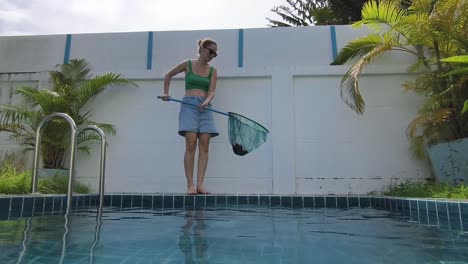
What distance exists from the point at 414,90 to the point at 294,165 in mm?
1959

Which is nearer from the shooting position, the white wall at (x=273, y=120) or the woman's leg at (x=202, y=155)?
the woman's leg at (x=202, y=155)

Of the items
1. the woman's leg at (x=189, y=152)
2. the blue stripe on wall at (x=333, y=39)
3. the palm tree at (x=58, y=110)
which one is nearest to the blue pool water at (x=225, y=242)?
the woman's leg at (x=189, y=152)

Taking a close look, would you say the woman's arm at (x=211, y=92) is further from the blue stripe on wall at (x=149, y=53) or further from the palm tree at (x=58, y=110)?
the blue stripe on wall at (x=149, y=53)

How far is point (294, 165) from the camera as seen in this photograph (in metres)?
5.71

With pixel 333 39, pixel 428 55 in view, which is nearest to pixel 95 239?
pixel 333 39

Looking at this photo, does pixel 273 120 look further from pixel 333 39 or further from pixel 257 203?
pixel 333 39

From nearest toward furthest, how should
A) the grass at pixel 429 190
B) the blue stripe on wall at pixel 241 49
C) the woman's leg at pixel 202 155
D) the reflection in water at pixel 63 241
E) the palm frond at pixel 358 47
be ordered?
the reflection in water at pixel 63 241
the grass at pixel 429 190
the woman's leg at pixel 202 155
the palm frond at pixel 358 47
the blue stripe on wall at pixel 241 49

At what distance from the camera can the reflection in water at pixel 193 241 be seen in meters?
1.64

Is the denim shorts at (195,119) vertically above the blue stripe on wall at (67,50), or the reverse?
the blue stripe on wall at (67,50)

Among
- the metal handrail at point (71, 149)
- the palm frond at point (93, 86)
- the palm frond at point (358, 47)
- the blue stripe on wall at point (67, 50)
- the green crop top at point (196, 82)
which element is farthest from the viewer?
the blue stripe on wall at point (67, 50)

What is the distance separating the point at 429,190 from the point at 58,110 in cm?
498

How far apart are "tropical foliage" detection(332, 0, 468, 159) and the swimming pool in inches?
101

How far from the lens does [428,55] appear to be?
577 centimetres

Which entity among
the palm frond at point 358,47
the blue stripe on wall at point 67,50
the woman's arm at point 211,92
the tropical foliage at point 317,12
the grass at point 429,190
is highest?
the tropical foliage at point 317,12
